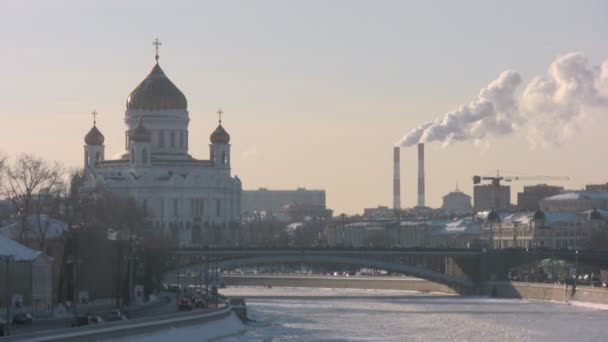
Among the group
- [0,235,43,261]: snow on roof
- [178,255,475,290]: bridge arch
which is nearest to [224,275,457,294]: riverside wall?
[178,255,475,290]: bridge arch

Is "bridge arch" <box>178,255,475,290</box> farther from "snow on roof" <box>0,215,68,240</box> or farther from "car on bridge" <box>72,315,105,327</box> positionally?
"car on bridge" <box>72,315,105,327</box>

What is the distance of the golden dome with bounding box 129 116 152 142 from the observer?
197375 millimetres

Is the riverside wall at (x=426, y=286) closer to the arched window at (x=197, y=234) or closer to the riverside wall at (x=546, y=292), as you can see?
the riverside wall at (x=546, y=292)

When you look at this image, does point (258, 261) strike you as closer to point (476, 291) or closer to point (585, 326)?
point (476, 291)

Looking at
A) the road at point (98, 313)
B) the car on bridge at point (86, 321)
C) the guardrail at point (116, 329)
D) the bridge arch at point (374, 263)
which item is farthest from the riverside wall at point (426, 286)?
the car on bridge at point (86, 321)

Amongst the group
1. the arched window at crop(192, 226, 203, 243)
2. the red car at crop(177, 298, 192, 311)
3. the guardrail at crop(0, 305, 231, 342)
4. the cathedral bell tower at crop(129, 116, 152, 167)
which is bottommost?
the guardrail at crop(0, 305, 231, 342)

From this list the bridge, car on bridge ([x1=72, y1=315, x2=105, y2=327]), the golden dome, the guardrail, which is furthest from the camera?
the golden dome

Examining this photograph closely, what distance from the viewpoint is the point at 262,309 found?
119000 mm

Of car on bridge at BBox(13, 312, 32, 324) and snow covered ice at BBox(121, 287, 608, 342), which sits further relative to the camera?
snow covered ice at BBox(121, 287, 608, 342)

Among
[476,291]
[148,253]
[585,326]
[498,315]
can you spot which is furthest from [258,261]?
[585,326]

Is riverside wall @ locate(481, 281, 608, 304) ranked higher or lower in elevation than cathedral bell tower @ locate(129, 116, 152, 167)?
lower

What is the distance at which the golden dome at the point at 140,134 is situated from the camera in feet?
648

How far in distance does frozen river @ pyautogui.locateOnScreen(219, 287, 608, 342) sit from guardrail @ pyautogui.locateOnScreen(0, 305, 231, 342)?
11.4 feet

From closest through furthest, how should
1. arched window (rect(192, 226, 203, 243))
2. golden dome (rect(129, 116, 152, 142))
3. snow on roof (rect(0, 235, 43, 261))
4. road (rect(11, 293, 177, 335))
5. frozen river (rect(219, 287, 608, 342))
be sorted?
road (rect(11, 293, 177, 335))
frozen river (rect(219, 287, 608, 342))
snow on roof (rect(0, 235, 43, 261))
arched window (rect(192, 226, 203, 243))
golden dome (rect(129, 116, 152, 142))
